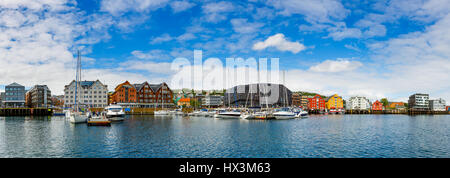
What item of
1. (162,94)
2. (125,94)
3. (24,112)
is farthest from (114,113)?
(162,94)

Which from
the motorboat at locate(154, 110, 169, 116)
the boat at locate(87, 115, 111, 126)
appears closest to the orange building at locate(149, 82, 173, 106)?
the motorboat at locate(154, 110, 169, 116)

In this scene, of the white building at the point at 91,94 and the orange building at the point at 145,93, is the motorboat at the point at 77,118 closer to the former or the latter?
the orange building at the point at 145,93

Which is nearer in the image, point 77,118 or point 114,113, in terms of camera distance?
point 77,118

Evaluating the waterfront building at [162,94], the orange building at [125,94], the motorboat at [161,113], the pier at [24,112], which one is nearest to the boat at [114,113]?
the motorboat at [161,113]

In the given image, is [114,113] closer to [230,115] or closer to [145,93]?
[230,115]

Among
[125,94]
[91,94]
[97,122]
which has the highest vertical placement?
[91,94]

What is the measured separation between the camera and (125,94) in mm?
180750

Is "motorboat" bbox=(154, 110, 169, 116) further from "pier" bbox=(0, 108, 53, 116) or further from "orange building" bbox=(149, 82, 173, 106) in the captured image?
"pier" bbox=(0, 108, 53, 116)

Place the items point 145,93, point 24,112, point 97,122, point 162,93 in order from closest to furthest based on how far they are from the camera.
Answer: point 97,122, point 24,112, point 145,93, point 162,93

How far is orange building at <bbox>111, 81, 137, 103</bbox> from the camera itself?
179m

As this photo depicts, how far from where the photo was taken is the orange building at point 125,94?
7037 inches
